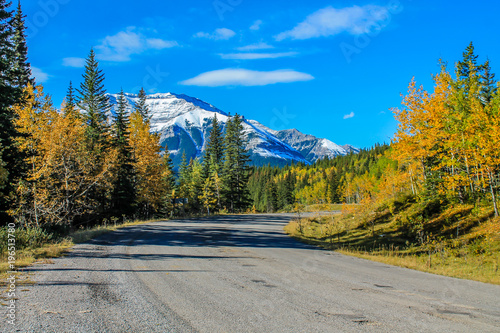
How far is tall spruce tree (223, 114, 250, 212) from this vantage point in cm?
5119

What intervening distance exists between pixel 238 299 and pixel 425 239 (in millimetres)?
16537

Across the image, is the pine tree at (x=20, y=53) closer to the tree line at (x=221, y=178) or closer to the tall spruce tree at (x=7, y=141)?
the tall spruce tree at (x=7, y=141)

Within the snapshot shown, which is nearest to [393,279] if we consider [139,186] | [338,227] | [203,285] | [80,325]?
[203,285]

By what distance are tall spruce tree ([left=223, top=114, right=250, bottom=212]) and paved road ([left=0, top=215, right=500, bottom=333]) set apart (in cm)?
4201


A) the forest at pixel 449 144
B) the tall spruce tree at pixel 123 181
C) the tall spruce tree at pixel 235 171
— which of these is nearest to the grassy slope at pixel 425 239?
the forest at pixel 449 144

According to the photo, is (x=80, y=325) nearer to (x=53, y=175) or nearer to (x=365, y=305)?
(x=365, y=305)

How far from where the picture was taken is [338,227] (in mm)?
26375

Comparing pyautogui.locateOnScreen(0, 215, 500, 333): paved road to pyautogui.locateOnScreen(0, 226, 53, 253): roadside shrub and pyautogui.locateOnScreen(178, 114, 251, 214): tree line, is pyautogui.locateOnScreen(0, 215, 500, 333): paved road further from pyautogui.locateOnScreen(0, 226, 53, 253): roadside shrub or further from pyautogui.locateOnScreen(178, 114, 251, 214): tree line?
pyautogui.locateOnScreen(178, 114, 251, 214): tree line

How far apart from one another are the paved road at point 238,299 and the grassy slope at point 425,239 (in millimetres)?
3282

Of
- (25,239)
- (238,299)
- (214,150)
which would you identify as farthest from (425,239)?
(214,150)

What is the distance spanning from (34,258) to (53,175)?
1400 cm

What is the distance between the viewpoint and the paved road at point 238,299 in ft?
14.0

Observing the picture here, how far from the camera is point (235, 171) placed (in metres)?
52.4

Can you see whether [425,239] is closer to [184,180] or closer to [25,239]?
[25,239]
